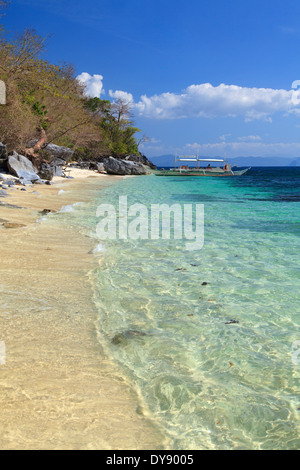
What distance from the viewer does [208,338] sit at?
3.69m

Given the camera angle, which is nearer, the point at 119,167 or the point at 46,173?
the point at 46,173

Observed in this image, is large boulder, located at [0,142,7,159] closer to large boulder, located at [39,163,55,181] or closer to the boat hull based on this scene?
large boulder, located at [39,163,55,181]

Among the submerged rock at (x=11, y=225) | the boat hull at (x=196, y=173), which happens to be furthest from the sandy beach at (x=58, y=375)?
the boat hull at (x=196, y=173)

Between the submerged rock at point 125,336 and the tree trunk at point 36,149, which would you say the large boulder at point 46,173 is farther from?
the submerged rock at point 125,336

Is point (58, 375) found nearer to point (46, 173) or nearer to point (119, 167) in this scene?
point (46, 173)

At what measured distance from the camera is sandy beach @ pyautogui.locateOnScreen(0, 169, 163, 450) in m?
2.22

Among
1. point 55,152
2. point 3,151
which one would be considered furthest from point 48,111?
point 3,151

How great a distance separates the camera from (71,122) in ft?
129

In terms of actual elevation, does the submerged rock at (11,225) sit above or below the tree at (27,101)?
below

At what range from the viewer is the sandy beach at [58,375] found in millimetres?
2219

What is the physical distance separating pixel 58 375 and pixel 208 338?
1.63 meters

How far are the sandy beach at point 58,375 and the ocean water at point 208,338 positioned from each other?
0.18 meters
